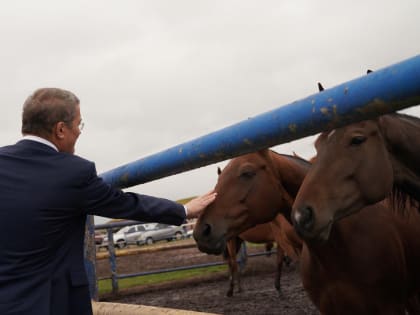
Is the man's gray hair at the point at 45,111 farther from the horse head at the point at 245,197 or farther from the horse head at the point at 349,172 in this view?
the horse head at the point at 245,197

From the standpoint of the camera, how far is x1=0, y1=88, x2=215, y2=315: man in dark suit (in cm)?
147

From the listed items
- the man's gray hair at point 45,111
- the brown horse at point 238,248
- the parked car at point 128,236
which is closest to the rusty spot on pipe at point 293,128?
the man's gray hair at point 45,111

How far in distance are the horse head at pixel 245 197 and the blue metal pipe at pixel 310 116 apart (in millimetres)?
1473

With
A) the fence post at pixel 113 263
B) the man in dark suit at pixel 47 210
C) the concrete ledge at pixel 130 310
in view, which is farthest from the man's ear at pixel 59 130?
the fence post at pixel 113 263

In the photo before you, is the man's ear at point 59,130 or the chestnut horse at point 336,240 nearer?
the man's ear at point 59,130

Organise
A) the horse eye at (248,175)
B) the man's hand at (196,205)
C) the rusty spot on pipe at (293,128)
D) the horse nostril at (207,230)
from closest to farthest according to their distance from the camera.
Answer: the rusty spot on pipe at (293,128), the man's hand at (196,205), the horse nostril at (207,230), the horse eye at (248,175)

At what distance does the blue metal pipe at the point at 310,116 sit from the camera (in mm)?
1004

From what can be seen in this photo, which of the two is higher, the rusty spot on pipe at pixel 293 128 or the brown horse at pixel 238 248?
the rusty spot on pipe at pixel 293 128

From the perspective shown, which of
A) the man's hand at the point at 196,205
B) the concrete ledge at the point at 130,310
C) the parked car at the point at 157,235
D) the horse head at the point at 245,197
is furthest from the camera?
the parked car at the point at 157,235

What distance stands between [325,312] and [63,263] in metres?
1.98

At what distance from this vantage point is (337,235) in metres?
2.92

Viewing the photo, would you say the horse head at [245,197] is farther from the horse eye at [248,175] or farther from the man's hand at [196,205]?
the man's hand at [196,205]

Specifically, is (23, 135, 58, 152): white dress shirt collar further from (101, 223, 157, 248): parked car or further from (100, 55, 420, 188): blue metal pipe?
(101, 223, 157, 248): parked car

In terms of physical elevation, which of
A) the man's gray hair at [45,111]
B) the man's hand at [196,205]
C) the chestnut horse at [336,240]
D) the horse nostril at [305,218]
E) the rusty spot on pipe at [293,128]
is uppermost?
the man's gray hair at [45,111]
